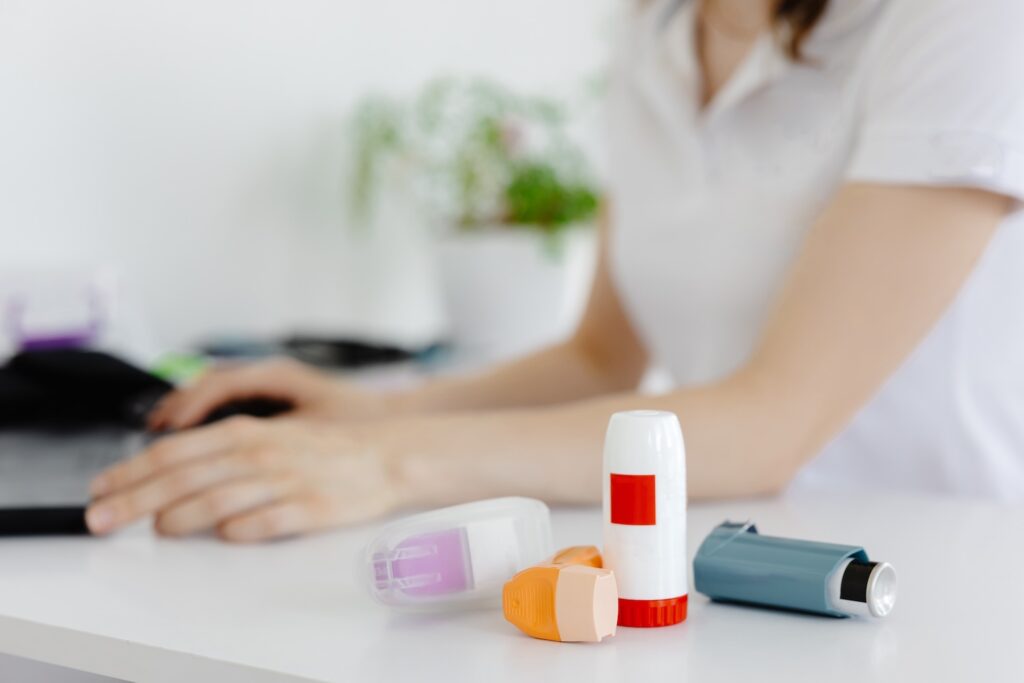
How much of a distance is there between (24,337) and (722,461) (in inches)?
33.8

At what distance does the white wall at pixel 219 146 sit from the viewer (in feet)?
4.76

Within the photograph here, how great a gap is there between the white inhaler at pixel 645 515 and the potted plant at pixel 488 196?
1216mm

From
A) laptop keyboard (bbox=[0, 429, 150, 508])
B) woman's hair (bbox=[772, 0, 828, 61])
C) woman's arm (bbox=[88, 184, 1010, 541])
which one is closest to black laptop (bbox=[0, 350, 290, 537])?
laptop keyboard (bbox=[0, 429, 150, 508])

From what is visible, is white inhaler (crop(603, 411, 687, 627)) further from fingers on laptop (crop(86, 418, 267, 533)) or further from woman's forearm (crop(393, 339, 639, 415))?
woman's forearm (crop(393, 339, 639, 415))

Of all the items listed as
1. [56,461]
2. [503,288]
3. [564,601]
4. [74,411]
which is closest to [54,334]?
[74,411]

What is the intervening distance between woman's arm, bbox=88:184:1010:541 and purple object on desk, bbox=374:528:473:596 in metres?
0.18

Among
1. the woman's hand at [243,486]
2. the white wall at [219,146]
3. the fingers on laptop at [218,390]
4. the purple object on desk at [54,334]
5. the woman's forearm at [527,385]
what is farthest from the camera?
the white wall at [219,146]

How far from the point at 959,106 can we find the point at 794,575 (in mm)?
410

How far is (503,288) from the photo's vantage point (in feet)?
5.82

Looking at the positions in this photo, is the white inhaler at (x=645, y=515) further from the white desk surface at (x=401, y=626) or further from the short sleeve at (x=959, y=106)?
the short sleeve at (x=959, y=106)

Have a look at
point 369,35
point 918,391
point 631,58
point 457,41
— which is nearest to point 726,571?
point 918,391

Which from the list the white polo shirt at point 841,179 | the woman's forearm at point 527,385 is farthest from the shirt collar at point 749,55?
the woman's forearm at point 527,385

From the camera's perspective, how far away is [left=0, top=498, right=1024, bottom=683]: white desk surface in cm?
52

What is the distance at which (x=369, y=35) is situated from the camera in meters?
1.94
